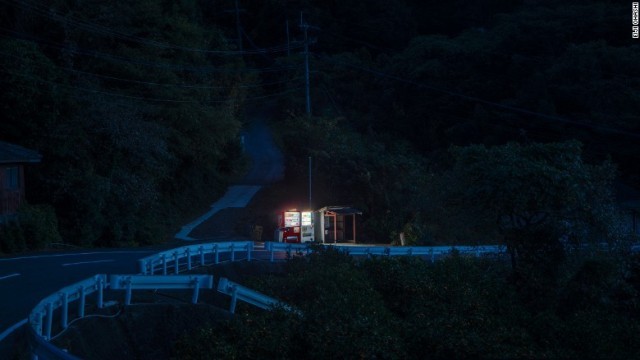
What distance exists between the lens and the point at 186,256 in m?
18.1

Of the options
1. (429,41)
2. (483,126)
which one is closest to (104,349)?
(483,126)

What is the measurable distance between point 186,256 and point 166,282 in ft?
18.8

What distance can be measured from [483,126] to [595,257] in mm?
23018

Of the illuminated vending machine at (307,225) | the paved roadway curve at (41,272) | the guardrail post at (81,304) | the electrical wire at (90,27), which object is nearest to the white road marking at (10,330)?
the paved roadway curve at (41,272)

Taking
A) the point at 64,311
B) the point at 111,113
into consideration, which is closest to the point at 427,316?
the point at 64,311

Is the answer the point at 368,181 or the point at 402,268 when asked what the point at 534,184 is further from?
the point at 368,181

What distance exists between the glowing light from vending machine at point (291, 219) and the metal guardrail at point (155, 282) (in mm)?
17346

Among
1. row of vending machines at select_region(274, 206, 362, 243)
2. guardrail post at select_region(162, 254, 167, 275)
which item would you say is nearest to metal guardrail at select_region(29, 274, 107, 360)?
guardrail post at select_region(162, 254, 167, 275)

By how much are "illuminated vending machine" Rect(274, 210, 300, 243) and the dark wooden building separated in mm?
10381

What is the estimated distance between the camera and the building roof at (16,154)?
23891mm

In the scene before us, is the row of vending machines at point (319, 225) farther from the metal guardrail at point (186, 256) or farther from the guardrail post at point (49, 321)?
the guardrail post at point (49, 321)

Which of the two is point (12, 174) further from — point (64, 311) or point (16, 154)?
point (64, 311)

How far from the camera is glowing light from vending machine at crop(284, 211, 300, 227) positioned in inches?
1191

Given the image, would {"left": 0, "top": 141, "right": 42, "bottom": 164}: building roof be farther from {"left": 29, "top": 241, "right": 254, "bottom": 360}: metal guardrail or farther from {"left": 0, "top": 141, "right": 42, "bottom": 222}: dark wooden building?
{"left": 29, "top": 241, "right": 254, "bottom": 360}: metal guardrail
